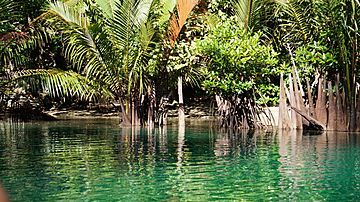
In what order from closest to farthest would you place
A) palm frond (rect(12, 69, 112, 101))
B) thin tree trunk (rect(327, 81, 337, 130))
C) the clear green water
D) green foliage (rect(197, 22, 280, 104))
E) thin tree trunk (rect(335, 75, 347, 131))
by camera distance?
the clear green water → thin tree trunk (rect(335, 75, 347, 131)) → thin tree trunk (rect(327, 81, 337, 130)) → green foliage (rect(197, 22, 280, 104)) → palm frond (rect(12, 69, 112, 101))

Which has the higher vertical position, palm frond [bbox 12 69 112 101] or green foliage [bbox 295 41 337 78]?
green foliage [bbox 295 41 337 78]

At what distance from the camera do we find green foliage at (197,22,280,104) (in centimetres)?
1535

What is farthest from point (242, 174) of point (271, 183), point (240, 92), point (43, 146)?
point (240, 92)

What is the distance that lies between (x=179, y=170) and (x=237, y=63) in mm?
8854

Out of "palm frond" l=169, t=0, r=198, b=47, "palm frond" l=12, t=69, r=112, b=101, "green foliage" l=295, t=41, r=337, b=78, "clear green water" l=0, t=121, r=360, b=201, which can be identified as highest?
"palm frond" l=169, t=0, r=198, b=47

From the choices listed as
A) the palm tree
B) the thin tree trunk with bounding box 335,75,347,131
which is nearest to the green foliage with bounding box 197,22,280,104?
the palm tree

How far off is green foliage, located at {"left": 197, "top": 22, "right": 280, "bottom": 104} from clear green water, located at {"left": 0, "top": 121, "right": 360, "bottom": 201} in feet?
14.8

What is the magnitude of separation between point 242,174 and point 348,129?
7844mm

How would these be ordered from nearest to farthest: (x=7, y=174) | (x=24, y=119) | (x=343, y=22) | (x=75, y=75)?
(x=7, y=174), (x=343, y=22), (x=75, y=75), (x=24, y=119)

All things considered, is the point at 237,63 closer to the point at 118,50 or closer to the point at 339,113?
the point at 339,113

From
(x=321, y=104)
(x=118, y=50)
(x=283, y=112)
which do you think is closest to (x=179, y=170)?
(x=321, y=104)

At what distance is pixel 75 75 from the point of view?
665 inches

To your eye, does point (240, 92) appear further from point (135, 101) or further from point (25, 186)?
point (25, 186)

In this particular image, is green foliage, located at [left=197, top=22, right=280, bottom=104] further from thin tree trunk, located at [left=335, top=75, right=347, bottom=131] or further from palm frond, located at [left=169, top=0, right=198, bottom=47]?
thin tree trunk, located at [left=335, top=75, right=347, bottom=131]
